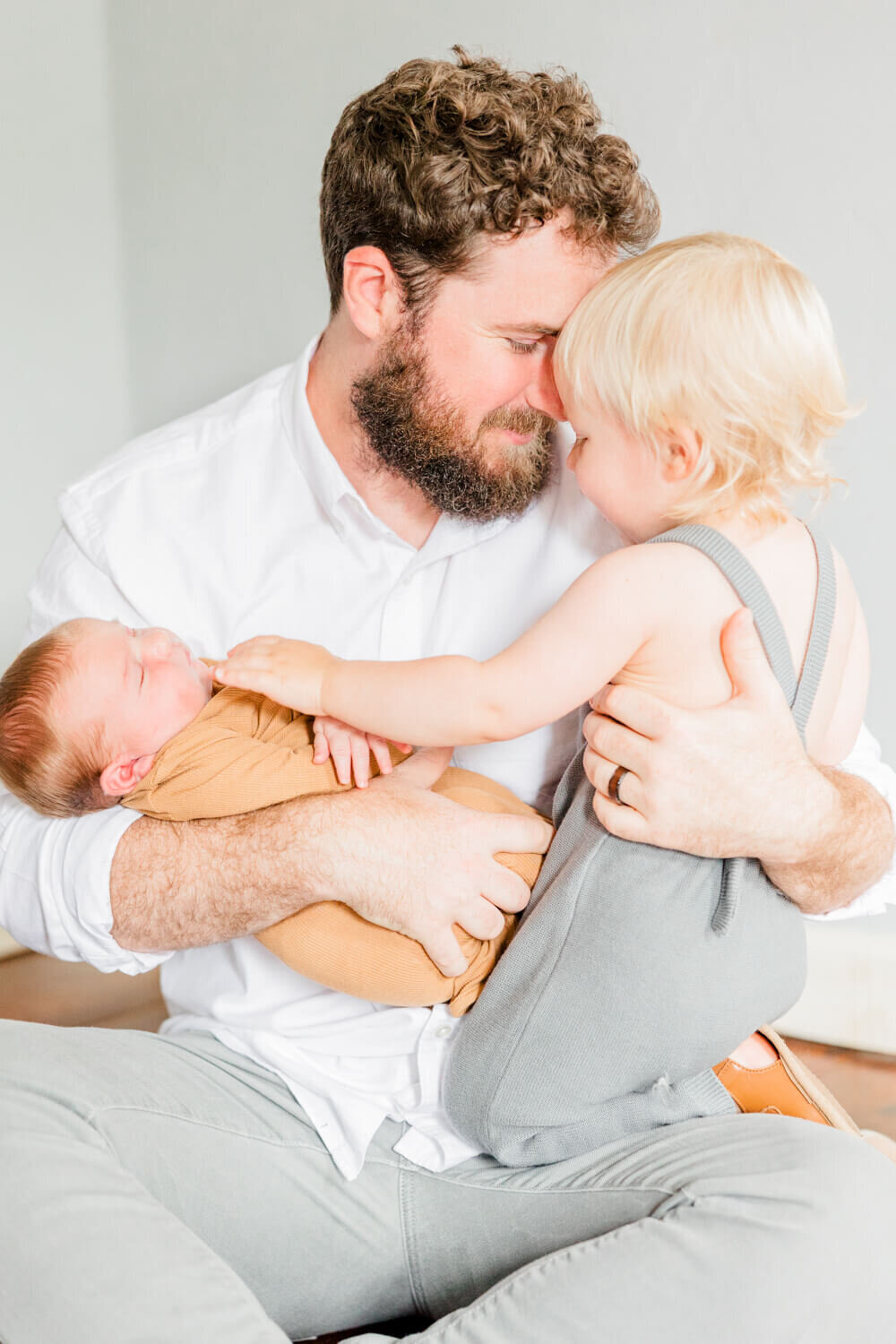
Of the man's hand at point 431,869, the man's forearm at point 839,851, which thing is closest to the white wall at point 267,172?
the man's forearm at point 839,851

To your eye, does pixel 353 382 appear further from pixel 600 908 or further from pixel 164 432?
pixel 600 908

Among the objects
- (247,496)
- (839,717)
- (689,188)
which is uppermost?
(689,188)

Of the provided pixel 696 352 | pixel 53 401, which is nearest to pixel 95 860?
pixel 696 352

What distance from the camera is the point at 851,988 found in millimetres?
2115

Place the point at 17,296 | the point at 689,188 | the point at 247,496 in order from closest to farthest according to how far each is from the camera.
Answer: the point at 247,496 → the point at 689,188 → the point at 17,296

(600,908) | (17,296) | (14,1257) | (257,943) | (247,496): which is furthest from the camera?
(17,296)

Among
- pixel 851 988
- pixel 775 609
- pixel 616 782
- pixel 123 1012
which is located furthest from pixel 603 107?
pixel 123 1012

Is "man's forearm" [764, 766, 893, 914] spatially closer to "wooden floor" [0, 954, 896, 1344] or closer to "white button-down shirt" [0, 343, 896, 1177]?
"white button-down shirt" [0, 343, 896, 1177]

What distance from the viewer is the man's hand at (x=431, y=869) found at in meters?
1.20

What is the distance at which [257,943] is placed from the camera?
4.56 ft

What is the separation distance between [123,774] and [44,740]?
3.6 inches

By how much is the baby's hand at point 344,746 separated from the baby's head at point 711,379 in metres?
0.38

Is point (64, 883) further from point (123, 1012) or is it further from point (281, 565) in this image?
point (123, 1012)

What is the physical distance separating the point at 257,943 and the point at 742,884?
22.4 inches
